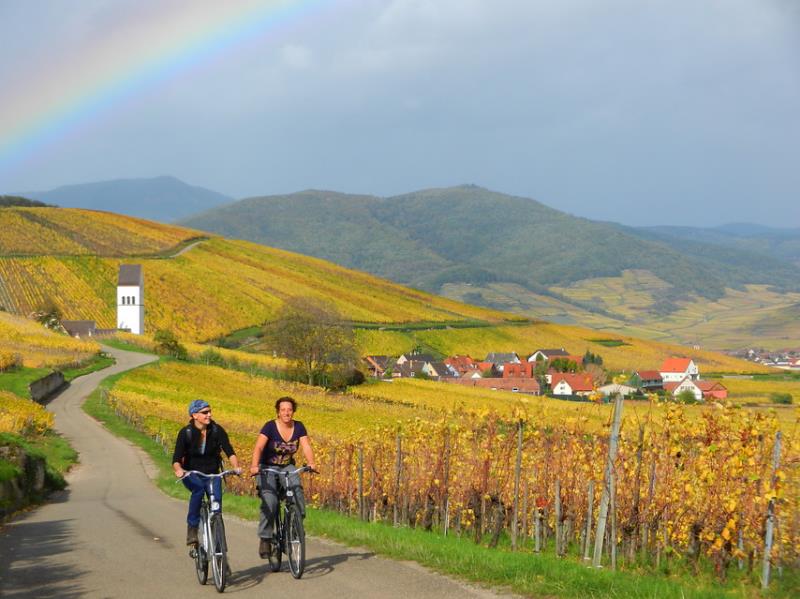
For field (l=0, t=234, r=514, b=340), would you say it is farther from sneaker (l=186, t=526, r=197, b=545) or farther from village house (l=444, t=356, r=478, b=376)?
sneaker (l=186, t=526, r=197, b=545)

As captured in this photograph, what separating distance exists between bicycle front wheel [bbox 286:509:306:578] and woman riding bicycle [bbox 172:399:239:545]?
40.2 inches

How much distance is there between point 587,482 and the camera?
15.2m

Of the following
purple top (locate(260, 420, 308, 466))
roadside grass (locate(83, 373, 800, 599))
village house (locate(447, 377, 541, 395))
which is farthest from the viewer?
village house (locate(447, 377, 541, 395))

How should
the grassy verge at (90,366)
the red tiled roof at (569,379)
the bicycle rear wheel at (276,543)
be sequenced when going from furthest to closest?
the red tiled roof at (569,379)
the grassy verge at (90,366)
the bicycle rear wheel at (276,543)

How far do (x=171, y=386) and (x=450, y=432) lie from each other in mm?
49888

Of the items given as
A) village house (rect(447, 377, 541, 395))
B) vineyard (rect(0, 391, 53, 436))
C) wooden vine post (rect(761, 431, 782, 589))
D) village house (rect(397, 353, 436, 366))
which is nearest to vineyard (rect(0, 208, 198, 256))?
village house (rect(397, 353, 436, 366))

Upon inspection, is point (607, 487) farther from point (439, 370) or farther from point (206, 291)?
point (206, 291)

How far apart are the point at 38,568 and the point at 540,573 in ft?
23.6

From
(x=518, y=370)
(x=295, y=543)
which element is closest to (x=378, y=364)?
(x=518, y=370)

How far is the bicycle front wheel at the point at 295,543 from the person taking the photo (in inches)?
471

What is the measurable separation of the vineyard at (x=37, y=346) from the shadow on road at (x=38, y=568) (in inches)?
1747

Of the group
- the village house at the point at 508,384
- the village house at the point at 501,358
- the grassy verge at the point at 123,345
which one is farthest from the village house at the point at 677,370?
the grassy verge at the point at 123,345

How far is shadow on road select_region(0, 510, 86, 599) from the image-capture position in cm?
1162

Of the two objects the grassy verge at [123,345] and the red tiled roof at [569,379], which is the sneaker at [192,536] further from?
the red tiled roof at [569,379]
